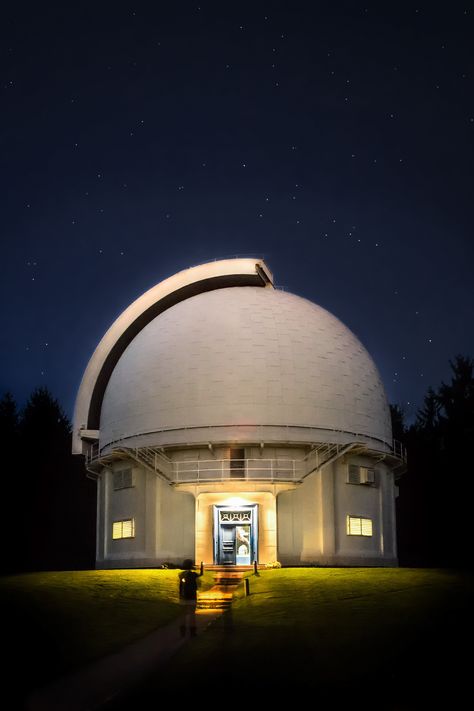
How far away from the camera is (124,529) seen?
1602 inches

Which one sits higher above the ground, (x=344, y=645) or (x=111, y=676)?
(x=344, y=645)

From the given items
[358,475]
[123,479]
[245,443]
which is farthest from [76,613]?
[358,475]

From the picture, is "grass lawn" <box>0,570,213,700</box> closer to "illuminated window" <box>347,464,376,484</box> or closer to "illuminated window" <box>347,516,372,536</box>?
"illuminated window" <box>347,516,372,536</box>

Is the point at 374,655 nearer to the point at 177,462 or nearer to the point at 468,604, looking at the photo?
the point at 468,604

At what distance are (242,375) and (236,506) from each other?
573 cm

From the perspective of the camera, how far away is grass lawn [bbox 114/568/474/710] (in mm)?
12758

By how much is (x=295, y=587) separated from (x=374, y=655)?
1094cm

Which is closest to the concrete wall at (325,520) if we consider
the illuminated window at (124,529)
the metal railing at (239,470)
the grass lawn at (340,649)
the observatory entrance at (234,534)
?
the metal railing at (239,470)

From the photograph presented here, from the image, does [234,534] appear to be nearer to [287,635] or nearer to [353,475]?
[353,475]

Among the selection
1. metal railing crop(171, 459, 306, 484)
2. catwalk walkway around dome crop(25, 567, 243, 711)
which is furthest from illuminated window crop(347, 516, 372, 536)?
catwalk walkway around dome crop(25, 567, 243, 711)

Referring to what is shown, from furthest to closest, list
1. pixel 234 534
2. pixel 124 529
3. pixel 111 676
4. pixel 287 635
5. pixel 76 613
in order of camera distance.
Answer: pixel 124 529 < pixel 234 534 < pixel 76 613 < pixel 287 635 < pixel 111 676

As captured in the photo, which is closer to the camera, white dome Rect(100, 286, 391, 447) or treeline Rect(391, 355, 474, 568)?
white dome Rect(100, 286, 391, 447)

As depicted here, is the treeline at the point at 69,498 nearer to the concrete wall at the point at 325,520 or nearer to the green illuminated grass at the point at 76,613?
the concrete wall at the point at 325,520

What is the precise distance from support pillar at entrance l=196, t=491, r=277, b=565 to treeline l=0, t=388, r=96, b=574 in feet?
85.4
